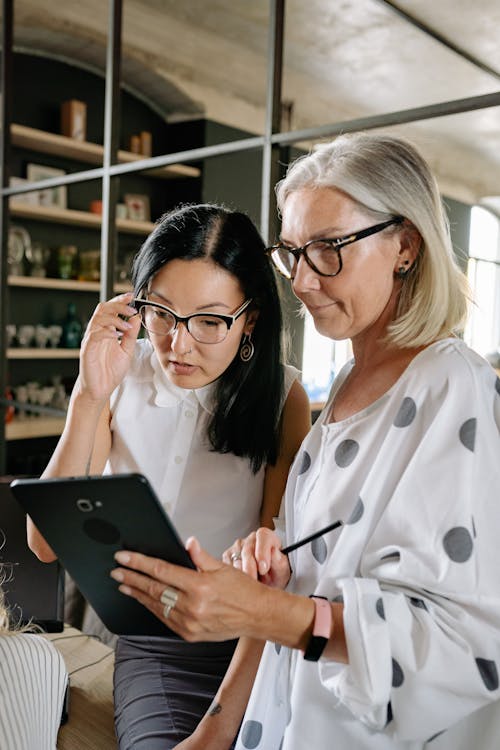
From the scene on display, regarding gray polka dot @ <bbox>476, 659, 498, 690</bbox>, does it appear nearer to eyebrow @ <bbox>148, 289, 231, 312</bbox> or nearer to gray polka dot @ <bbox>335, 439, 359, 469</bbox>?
gray polka dot @ <bbox>335, 439, 359, 469</bbox>

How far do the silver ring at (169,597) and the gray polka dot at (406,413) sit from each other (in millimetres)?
356

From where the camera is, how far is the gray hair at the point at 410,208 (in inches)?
38.4

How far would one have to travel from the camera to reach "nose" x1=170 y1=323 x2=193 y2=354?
1.24m

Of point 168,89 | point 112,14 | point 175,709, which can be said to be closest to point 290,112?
point 168,89

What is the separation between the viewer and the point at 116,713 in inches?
52.8

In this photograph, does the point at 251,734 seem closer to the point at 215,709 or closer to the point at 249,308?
the point at 215,709

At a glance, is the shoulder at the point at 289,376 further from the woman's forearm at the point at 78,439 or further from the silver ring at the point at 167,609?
the silver ring at the point at 167,609

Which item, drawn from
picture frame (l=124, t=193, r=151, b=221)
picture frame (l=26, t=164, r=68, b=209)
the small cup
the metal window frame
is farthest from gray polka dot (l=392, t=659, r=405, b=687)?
picture frame (l=124, t=193, r=151, b=221)

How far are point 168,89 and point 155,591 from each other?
5.06 meters

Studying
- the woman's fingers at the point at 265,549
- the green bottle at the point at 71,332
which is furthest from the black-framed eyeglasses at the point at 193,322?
the green bottle at the point at 71,332

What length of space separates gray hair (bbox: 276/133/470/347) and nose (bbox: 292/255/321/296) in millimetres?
114

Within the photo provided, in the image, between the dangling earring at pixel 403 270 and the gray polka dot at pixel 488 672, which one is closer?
the gray polka dot at pixel 488 672

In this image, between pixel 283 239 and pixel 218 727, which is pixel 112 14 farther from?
pixel 218 727

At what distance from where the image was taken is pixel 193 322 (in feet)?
4.06
